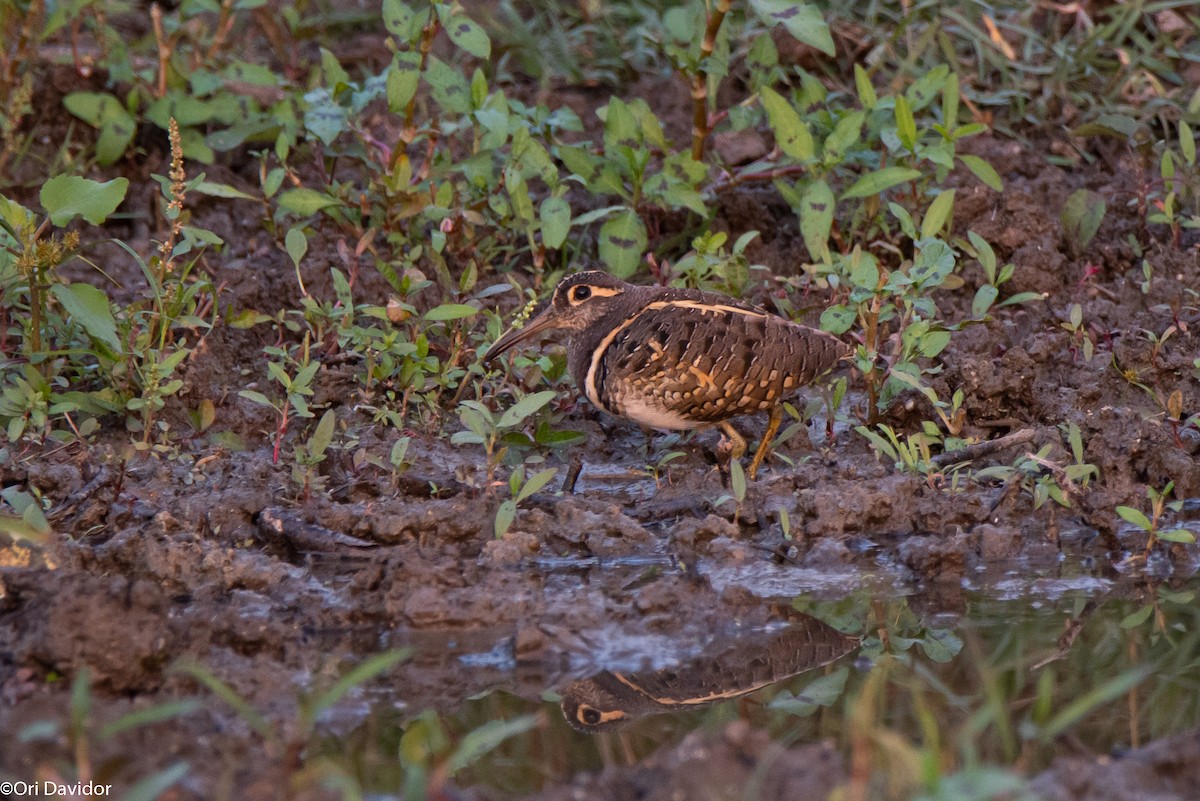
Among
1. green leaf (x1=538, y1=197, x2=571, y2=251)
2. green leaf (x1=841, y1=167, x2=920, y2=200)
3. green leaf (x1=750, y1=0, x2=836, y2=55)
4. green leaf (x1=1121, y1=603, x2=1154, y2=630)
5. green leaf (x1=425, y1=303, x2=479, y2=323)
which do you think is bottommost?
green leaf (x1=1121, y1=603, x2=1154, y2=630)

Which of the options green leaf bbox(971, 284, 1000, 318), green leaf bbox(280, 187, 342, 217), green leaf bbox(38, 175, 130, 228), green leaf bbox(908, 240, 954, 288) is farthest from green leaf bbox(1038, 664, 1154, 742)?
green leaf bbox(280, 187, 342, 217)

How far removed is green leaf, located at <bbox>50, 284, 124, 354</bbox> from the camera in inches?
189

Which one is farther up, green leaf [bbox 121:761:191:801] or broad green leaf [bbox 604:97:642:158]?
broad green leaf [bbox 604:97:642:158]

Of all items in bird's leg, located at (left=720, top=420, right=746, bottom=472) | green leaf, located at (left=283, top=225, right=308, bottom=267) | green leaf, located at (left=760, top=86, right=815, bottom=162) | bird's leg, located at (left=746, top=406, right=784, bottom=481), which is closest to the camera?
bird's leg, located at (left=746, top=406, right=784, bottom=481)

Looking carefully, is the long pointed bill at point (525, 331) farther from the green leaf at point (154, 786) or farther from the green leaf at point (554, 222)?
the green leaf at point (154, 786)

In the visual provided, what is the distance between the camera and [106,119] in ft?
21.6

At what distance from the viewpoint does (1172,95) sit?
22.4ft

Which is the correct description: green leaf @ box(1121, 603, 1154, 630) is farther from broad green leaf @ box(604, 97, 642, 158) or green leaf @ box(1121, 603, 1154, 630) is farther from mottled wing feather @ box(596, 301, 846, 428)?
broad green leaf @ box(604, 97, 642, 158)

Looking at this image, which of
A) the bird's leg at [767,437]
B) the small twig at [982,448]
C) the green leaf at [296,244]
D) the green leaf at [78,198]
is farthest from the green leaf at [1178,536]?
the green leaf at [78,198]

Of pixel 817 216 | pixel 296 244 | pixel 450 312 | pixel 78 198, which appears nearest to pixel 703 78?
pixel 817 216

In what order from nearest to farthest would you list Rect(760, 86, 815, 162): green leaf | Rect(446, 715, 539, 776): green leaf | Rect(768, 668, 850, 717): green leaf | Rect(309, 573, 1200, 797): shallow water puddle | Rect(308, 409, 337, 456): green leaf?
Rect(446, 715, 539, 776): green leaf → Rect(309, 573, 1200, 797): shallow water puddle → Rect(768, 668, 850, 717): green leaf → Rect(308, 409, 337, 456): green leaf → Rect(760, 86, 815, 162): green leaf

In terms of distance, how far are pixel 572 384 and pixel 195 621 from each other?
2142 millimetres

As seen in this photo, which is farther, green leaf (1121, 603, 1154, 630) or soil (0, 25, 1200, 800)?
green leaf (1121, 603, 1154, 630)

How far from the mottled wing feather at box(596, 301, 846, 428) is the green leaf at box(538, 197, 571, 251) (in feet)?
2.86
